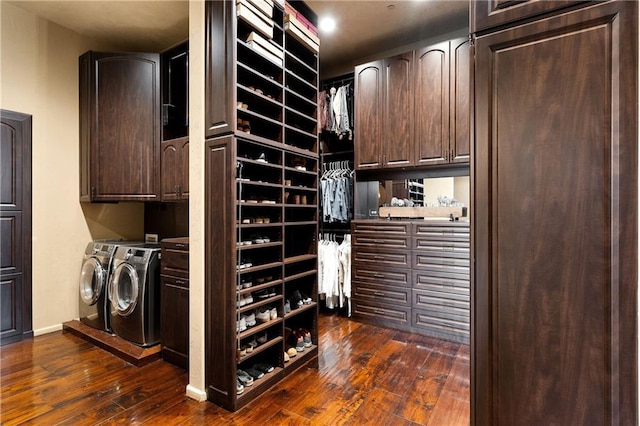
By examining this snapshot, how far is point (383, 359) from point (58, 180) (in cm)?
384

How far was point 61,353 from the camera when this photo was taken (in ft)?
9.30

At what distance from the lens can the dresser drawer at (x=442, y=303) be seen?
306cm

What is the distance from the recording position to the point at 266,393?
2.20m

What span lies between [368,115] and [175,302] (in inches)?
112

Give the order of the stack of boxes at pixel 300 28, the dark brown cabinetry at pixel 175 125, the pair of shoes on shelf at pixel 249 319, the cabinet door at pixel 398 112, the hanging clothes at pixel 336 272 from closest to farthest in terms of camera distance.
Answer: the pair of shoes on shelf at pixel 249 319 → the stack of boxes at pixel 300 28 → the dark brown cabinetry at pixel 175 125 → the cabinet door at pixel 398 112 → the hanging clothes at pixel 336 272

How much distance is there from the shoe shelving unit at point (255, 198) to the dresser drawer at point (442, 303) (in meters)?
1.17

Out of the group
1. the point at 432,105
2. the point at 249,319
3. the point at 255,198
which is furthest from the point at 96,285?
the point at 432,105

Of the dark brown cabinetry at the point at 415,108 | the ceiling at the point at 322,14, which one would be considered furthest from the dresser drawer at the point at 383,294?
the ceiling at the point at 322,14

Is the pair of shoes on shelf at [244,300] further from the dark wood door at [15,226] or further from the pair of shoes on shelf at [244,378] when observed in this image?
the dark wood door at [15,226]

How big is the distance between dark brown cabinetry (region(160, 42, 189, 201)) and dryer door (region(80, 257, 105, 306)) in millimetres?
987

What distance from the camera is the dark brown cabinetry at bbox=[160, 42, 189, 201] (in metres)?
3.21

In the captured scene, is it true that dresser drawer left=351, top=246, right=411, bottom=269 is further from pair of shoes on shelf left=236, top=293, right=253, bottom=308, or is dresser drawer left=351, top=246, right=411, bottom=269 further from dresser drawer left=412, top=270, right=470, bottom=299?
pair of shoes on shelf left=236, top=293, right=253, bottom=308

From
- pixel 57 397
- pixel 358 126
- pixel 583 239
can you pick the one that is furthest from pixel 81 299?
pixel 583 239

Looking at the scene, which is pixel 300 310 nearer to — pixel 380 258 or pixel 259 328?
pixel 259 328
